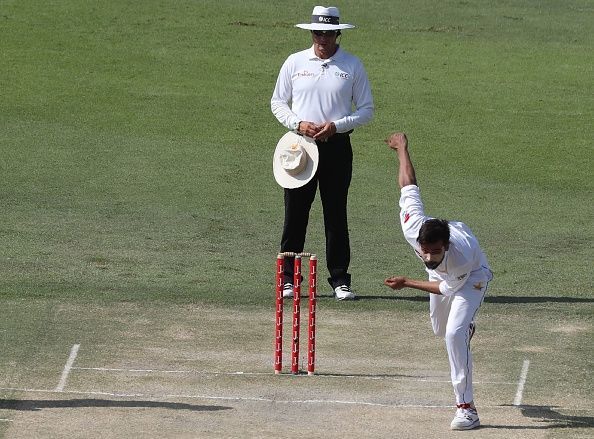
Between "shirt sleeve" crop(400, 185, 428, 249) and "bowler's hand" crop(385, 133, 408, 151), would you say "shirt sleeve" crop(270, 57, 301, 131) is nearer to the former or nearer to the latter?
"bowler's hand" crop(385, 133, 408, 151)

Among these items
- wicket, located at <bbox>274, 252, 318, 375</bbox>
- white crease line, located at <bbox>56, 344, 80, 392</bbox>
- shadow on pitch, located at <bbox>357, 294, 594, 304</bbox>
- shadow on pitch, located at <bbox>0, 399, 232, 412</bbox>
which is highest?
wicket, located at <bbox>274, 252, 318, 375</bbox>

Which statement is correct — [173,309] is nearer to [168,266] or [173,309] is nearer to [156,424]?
[168,266]

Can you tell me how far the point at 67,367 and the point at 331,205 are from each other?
2.91 meters

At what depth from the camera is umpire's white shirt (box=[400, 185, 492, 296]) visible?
8.80m

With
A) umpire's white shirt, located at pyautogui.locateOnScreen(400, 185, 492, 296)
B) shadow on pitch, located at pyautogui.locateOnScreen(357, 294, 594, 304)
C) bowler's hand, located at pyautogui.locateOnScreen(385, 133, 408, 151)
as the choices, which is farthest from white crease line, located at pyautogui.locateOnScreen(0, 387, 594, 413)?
shadow on pitch, located at pyautogui.locateOnScreen(357, 294, 594, 304)

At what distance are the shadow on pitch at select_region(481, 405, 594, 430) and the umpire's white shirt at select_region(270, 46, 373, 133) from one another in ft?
10.8

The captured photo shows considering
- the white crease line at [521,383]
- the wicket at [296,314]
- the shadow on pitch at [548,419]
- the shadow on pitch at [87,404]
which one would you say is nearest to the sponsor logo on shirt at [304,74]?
the wicket at [296,314]

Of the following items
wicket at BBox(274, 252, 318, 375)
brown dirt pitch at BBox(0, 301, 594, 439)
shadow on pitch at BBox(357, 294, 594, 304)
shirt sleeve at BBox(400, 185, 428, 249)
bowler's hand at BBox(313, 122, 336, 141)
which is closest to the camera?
brown dirt pitch at BBox(0, 301, 594, 439)

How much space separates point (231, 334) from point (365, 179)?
24.2ft

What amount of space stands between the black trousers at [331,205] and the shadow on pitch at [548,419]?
313 centimetres

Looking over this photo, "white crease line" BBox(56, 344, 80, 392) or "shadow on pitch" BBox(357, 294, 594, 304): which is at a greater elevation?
"white crease line" BBox(56, 344, 80, 392)

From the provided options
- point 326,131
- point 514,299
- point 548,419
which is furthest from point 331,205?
point 548,419

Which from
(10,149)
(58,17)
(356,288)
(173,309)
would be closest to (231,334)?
(173,309)

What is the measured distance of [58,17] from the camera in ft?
86.8
